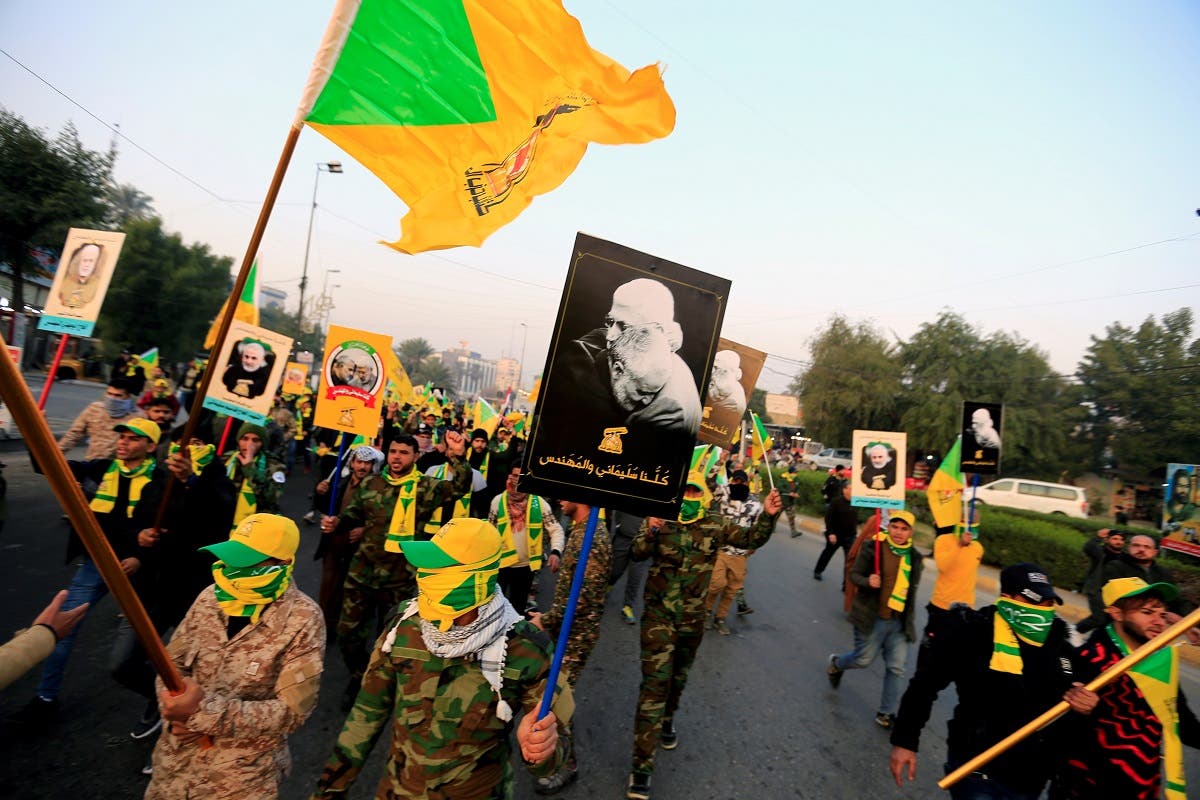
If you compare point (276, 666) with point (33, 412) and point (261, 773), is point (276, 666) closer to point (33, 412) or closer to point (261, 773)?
point (261, 773)

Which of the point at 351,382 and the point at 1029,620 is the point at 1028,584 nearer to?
the point at 1029,620

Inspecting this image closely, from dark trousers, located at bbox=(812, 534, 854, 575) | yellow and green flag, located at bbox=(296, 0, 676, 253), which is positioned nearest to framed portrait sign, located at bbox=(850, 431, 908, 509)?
dark trousers, located at bbox=(812, 534, 854, 575)

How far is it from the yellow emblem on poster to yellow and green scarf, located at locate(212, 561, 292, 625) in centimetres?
330

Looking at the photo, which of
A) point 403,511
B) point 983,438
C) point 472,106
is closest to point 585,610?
point 403,511

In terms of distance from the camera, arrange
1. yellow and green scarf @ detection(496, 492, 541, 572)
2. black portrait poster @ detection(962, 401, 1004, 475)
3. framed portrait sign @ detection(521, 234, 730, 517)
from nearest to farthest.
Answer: framed portrait sign @ detection(521, 234, 730, 517) < yellow and green scarf @ detection(496, 492, 541, 572) < black portrait poster @ detection(962, 401, 1004, 475)

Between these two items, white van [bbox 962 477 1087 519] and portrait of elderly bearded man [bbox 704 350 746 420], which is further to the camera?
white van [bbox 962 477 1087 519]

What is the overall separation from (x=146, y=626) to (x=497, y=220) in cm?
248

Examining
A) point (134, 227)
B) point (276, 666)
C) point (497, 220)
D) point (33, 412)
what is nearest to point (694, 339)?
point (497, 220)

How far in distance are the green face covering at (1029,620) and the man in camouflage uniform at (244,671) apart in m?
3.46

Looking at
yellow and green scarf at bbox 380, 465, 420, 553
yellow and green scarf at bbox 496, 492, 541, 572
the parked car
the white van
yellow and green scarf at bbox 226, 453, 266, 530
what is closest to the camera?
yellow and green scarf at bbox 380, 465, 420, 553

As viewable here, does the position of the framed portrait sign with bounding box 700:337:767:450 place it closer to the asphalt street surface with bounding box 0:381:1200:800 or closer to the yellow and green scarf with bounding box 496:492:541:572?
the yellow and green scarf with bounding box 496:492:541:572

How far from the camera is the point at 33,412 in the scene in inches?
50.4

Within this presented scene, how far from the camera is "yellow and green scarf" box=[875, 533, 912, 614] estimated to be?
544 cm

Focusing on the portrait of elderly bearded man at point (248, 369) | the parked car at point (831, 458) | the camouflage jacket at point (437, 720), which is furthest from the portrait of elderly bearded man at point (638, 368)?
the parked car at point (831, 458)
